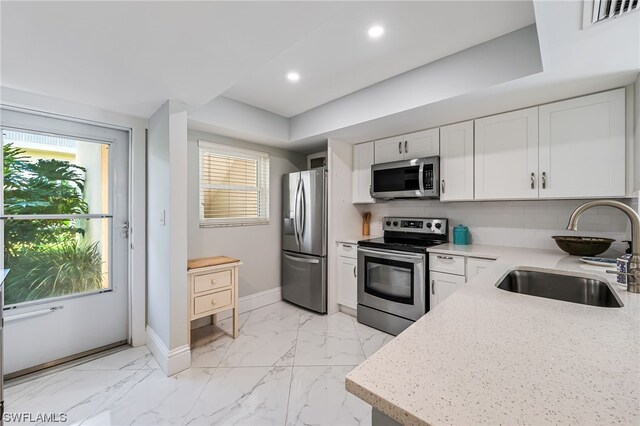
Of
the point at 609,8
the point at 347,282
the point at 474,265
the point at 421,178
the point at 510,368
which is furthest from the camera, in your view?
Result: the point at 347,282

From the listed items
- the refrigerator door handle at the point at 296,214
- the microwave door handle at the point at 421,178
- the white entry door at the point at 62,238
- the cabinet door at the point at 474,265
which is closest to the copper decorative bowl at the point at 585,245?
the cabinet door at the point at 474,265

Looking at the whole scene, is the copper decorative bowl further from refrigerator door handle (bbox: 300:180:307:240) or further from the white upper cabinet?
refrigerator door handle (bbox: 300:180:307:240)

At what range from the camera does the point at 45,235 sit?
219 cm

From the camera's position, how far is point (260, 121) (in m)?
3.12

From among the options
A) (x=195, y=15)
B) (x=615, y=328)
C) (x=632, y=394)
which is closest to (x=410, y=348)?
(x=632, y=394)

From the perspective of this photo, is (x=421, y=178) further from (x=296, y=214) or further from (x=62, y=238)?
(x=62, y=238)

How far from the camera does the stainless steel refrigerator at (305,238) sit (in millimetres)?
3285

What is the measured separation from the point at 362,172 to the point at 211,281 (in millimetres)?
2131

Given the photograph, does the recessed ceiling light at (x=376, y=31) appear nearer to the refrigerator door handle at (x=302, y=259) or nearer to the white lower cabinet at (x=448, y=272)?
the white lower cabinet at (x=448, y=272)

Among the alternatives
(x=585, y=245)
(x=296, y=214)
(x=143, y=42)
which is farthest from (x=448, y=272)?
(x=143, y=42)

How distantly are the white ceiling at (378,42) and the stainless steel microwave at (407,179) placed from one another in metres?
0.92

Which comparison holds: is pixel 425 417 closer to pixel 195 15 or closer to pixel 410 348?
pixel 410 348

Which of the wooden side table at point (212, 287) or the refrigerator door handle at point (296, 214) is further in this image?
the refrigerator door handle at point (296, 214)

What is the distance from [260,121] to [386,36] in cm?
172
